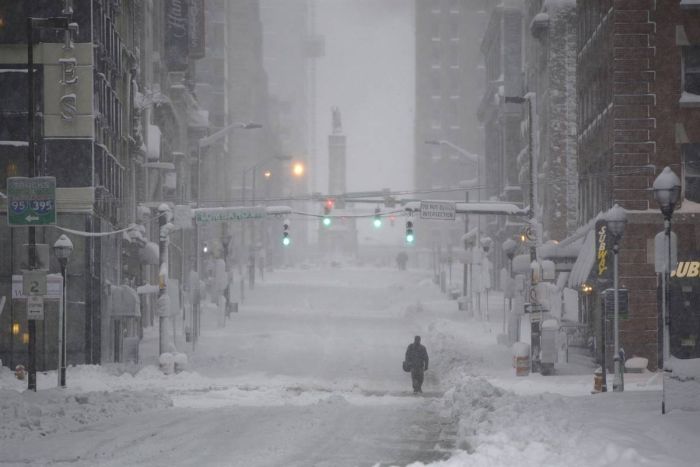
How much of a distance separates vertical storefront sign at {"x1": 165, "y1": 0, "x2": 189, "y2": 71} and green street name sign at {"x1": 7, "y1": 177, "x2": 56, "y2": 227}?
39.6m

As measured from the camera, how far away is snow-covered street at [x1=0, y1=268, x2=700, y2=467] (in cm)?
1939

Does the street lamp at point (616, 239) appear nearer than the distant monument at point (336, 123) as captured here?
Yes

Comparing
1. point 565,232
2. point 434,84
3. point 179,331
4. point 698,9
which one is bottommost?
point 179,331

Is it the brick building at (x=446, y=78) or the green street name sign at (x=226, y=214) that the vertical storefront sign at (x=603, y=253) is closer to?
the green street name sign at (x=226, y=214)

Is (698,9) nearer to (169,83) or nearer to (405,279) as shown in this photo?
(169,83)

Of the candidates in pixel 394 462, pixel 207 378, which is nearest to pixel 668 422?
pixel 394 462

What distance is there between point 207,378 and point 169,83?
132 ft

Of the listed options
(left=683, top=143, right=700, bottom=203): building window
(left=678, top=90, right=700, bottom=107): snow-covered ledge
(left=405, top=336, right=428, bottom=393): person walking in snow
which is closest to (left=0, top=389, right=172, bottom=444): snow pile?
(left=405, top=336, right=428, bottom=393): person walking in snow

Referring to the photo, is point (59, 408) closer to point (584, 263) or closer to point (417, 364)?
point (417, 364)

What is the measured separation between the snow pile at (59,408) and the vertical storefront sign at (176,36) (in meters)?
43.2

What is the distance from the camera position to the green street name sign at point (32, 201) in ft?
105

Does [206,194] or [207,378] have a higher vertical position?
[206,194]

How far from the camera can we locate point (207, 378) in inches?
1543

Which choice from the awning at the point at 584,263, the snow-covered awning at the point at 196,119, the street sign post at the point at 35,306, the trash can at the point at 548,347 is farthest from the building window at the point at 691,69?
the snow-covered awning at the point at 196,119
